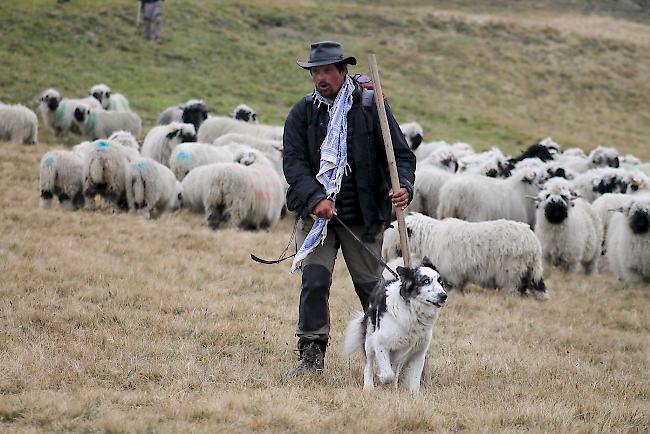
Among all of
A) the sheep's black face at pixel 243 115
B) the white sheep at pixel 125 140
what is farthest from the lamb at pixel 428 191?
the sheep's black face at pixel 243 115

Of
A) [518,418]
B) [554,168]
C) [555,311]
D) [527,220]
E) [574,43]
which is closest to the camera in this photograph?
[518,418]

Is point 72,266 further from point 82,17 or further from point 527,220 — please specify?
point 82,17

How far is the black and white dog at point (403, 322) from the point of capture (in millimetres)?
5973

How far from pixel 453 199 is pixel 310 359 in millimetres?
7907

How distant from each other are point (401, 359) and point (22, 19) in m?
27.6

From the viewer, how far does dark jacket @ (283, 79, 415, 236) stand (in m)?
6.47

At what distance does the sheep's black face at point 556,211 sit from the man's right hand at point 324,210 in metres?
7.18

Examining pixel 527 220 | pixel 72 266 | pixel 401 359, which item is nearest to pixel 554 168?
pixel 527 220

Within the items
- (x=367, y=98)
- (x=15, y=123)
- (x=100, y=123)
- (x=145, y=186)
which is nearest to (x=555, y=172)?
(x=145, y=186)

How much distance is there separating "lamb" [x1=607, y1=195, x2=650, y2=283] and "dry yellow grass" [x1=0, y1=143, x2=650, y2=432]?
0.88 ft

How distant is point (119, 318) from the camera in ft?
26.7

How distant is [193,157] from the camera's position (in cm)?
1608

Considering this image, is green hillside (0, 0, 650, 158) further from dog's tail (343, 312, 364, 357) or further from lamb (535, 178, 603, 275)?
dog's tail (343, 312, 364, 357)

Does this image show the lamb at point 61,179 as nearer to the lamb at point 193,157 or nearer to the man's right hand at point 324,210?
the lamb at point 193,157
